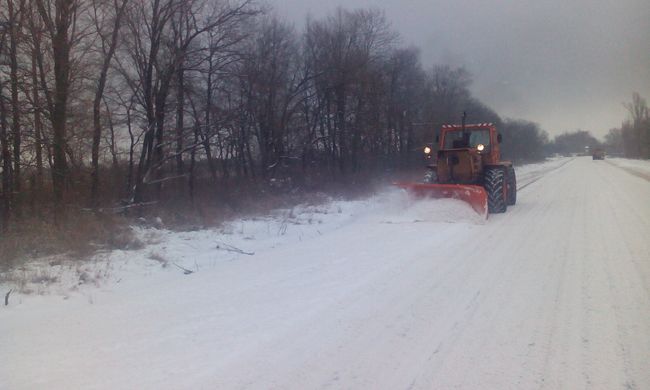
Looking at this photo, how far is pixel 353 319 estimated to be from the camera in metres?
6.08

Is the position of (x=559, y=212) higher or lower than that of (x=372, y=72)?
lower

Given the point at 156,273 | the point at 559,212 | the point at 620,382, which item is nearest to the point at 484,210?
the point at 559,212

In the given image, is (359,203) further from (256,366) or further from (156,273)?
(256,366)

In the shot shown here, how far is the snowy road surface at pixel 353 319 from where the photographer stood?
15.3ft

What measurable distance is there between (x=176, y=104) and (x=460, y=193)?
33.9ft

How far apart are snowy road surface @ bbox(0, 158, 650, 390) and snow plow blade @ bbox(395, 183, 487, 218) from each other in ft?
11.9

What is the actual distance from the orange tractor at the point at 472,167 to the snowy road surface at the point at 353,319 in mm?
5466

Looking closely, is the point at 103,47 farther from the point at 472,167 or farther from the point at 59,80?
the point at 472,167

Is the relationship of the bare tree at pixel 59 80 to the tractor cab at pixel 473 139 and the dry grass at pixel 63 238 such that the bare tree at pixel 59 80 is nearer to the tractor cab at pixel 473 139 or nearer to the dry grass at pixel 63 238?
the dry grass at pixel 63 238

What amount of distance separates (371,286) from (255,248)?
4.10m

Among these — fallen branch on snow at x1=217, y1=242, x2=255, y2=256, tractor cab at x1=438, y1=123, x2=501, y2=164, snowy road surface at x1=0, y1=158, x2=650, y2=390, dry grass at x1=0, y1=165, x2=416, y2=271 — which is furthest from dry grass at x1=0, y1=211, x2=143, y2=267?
tractor cab at x1=438, y1=123, x2=501, y2=164

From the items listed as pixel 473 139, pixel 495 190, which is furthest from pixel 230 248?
pixel 473 139

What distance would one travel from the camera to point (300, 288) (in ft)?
24.6

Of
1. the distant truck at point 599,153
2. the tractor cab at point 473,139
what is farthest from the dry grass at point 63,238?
the distant truck at point 599,153
